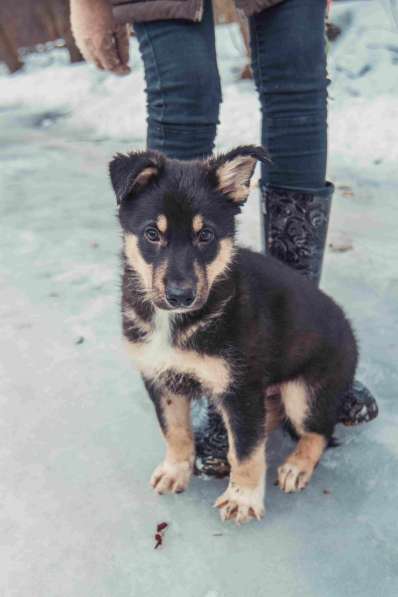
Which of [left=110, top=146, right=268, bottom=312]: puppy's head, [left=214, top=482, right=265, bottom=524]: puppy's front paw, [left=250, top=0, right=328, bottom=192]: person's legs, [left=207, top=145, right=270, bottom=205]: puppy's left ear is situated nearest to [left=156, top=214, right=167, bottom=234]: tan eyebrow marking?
[left=110, top=146, right=268, bottom=312]: puppy's head

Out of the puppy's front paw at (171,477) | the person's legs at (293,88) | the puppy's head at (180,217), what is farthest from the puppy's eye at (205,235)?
the puppy's front paw at (171,477)

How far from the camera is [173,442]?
2.09m

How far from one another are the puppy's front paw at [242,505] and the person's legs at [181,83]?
3.90ft

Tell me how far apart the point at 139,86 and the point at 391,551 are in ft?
22.6

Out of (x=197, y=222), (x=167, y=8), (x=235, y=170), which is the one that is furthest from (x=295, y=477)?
(x=167, y=8)

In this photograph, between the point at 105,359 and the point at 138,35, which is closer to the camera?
the point at 138,35

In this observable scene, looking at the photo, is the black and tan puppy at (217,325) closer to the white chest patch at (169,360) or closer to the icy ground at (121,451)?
the white chest patch at (169,360)

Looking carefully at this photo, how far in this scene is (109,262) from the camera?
368cm

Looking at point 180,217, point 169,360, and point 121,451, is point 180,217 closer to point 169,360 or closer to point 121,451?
point 169,360

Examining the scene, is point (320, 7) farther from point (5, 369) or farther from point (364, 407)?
point (5, 369)

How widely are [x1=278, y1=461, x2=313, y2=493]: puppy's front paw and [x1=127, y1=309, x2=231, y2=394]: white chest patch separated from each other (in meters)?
0.42

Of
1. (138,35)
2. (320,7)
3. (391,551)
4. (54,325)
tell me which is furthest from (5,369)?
(320,7)

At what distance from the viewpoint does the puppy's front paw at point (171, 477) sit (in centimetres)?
205

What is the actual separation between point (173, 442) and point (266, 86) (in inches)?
51.8
